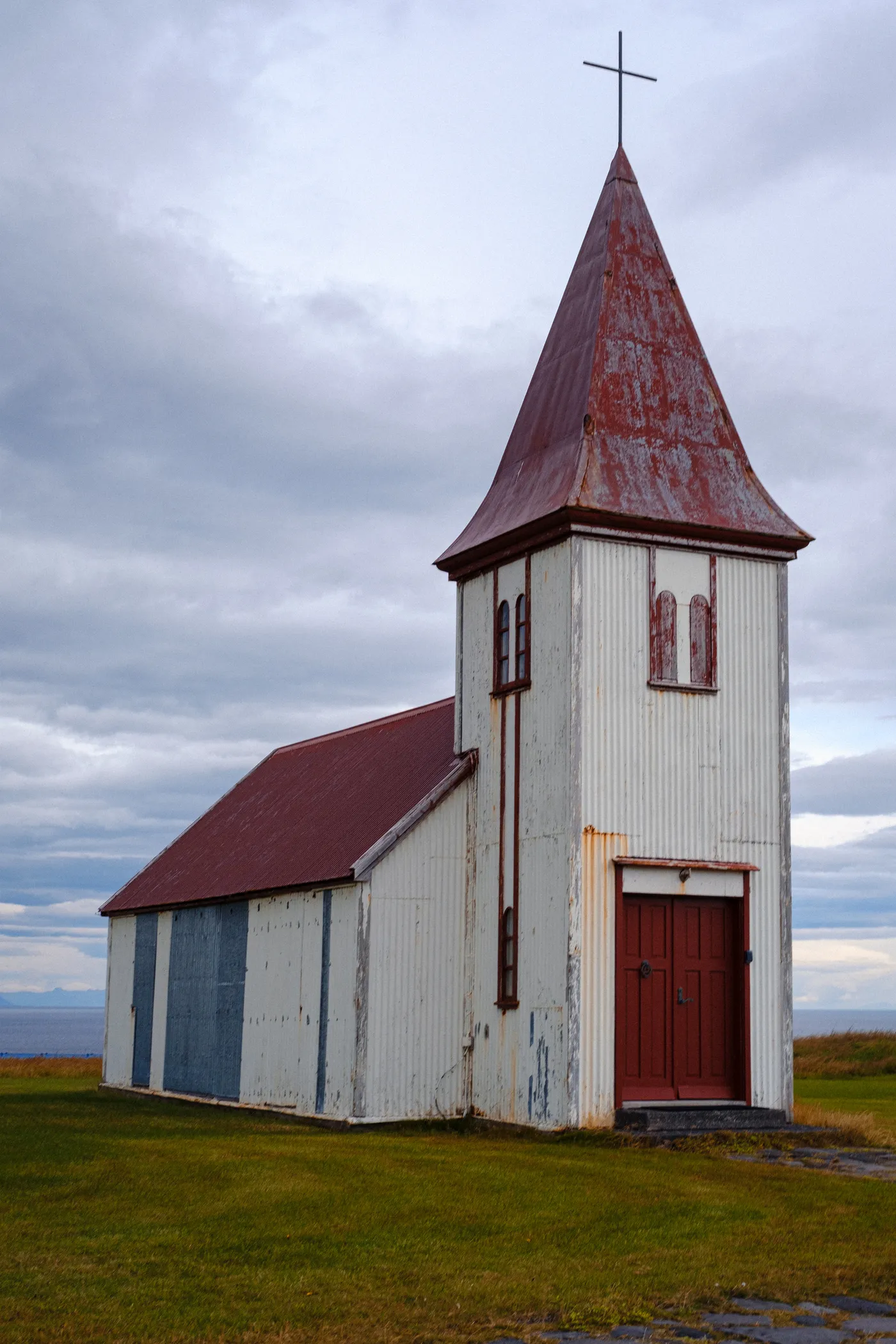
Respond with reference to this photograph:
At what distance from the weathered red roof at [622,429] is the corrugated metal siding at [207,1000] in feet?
24.7

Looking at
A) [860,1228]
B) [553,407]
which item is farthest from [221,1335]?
[553,407]

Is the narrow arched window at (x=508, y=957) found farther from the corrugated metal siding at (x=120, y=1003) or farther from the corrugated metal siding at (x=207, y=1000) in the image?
the corrugated metal siding at (x=120, y=1003)

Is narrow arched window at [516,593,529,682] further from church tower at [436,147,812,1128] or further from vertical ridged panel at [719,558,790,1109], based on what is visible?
vertical ridged panel at [719,558,790,1109]

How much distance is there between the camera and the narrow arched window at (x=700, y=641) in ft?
69.4

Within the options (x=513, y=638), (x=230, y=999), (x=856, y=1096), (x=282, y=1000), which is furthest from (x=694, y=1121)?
(x=856, y=1096)

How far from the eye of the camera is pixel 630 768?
20453 mm

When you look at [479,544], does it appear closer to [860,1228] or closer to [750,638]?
[750,638]

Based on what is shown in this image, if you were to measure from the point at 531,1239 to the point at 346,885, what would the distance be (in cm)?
1009

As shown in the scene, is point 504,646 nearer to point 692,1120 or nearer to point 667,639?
point 667,639

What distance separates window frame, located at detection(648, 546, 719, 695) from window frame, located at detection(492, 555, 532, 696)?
170 centimetres

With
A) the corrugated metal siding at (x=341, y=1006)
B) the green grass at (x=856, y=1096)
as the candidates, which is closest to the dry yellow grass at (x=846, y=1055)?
the green grass at (x=856, y=1096)

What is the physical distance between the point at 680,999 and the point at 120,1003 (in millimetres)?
14790

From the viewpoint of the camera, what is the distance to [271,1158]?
52.3ft

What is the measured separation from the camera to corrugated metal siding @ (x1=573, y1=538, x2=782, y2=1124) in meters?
19.9
